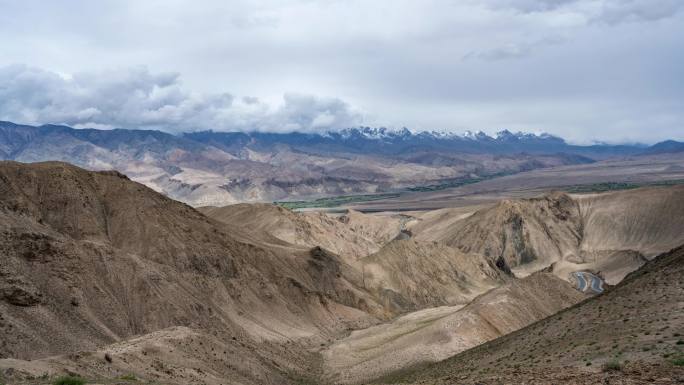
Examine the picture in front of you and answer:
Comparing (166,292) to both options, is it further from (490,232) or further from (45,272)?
(490,232)

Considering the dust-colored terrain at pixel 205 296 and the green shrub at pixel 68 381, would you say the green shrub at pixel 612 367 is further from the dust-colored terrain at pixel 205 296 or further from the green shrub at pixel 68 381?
the dust-colored terrain at pixel 205 296

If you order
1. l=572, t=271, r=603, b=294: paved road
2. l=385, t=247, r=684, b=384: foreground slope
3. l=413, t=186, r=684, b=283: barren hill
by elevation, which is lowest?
l=572, t=271, r=603, b=294: paved road

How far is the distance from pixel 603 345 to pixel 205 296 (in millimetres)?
47768

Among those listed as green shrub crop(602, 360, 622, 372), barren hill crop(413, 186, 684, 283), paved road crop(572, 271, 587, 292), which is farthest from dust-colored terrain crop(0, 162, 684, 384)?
green shrub crop(602, 360, 622, 372)

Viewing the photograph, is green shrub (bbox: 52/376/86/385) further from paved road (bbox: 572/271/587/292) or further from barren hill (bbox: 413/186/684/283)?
barren hill (bbox: 413/186/684/283)

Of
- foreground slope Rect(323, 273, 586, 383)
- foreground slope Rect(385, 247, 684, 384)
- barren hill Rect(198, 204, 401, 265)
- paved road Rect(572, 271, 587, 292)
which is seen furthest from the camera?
barren hill Rect(198, 204, 401, 265)

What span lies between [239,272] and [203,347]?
37.2 metres

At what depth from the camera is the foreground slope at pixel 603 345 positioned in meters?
27.7

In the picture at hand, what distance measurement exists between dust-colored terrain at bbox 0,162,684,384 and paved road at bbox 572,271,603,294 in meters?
2.60

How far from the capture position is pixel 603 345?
33062 mm

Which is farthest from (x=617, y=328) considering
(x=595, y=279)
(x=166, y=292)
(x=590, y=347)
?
(x=595, y=279)

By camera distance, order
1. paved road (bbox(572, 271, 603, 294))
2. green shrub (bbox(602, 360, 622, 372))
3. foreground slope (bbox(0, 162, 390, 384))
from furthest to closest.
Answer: paved road (bbox(572, 271, 603, 294))
foreground slope (bbox(0, 162, 390, 384))
green shrub (bbox(602, 360, 622, 372))

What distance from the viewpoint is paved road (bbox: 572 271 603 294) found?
11735cm

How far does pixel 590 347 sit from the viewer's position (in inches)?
1325
